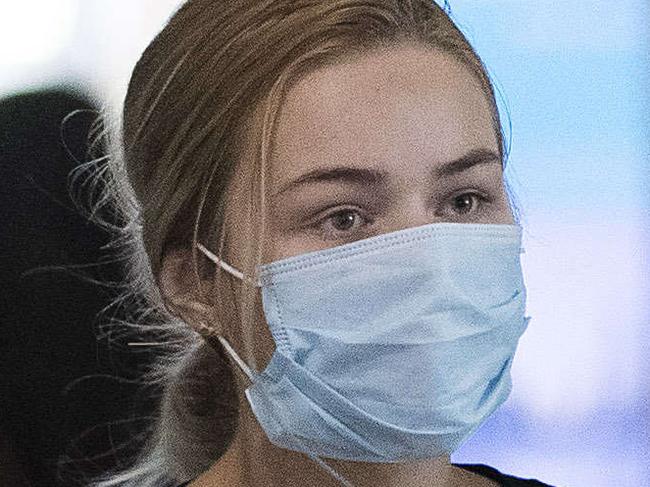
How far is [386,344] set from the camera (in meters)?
1.29

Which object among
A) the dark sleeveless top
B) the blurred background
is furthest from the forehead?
the blurred background

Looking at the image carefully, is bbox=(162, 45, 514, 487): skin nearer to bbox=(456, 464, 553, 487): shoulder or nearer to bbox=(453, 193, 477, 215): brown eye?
bbox=(453, 193, 477, 215): brown eye

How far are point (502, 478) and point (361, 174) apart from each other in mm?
527

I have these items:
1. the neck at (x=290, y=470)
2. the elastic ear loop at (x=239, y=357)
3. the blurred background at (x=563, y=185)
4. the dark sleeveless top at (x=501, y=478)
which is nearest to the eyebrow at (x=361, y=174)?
the elastic ear loop at (x=239, y=357)

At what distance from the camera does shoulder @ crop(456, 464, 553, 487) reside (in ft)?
5.19

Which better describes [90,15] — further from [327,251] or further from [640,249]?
[640,249]

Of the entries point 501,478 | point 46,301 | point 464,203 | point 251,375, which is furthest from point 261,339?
point 46,301

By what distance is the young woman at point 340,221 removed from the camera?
4.25 ft

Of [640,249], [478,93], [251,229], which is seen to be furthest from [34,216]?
[640,249]

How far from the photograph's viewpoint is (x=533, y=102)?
6.73 feet

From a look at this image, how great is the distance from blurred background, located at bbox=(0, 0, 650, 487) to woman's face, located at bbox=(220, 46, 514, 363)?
67 centimetres

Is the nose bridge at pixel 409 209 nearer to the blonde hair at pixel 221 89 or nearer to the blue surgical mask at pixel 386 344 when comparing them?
the blue surgical mask at pixel 386 344

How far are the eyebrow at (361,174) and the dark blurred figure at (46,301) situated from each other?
0.69m

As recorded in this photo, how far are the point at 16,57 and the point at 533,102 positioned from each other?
0.88 m
